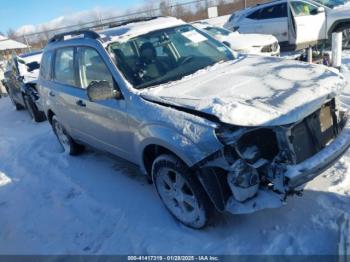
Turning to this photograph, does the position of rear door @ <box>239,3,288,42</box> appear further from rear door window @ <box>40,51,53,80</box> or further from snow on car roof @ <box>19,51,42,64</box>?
rear door window @ <box>40,51,53,80</box>

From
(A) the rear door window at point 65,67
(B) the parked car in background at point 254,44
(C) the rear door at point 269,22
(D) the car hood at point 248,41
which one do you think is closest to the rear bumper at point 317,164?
(A) the rear door window at point 65,67

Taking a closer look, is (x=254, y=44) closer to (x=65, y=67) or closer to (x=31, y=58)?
(x=65, y=67)

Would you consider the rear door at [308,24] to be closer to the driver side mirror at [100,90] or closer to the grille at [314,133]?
the grille at [314,133]

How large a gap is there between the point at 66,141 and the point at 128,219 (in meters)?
2.82

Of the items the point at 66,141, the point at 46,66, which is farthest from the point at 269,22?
the point at 66,141

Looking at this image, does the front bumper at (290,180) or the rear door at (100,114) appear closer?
the front bumper at (290,180)

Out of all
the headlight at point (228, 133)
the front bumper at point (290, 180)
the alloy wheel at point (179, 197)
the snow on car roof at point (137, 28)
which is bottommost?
the alloy wheel at point (179, 197)

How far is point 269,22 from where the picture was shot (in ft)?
39.8

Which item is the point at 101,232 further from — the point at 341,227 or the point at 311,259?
the point at 341,227

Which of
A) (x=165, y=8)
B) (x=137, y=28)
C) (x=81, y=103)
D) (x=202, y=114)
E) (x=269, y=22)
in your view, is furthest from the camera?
(x=165, y=8)

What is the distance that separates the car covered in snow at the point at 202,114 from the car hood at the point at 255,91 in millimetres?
10

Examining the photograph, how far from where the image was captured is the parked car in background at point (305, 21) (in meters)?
11.0

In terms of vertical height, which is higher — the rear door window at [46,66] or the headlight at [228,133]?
the rear door window at [46,66]

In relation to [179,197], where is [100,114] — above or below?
above
